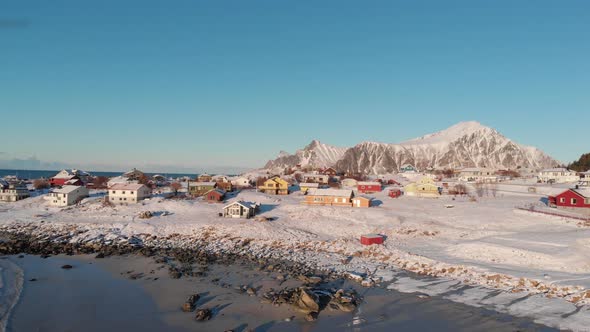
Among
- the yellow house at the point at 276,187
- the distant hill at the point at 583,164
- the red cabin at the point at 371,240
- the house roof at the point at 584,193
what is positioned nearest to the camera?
Result: the red cabin at the point at 371,240

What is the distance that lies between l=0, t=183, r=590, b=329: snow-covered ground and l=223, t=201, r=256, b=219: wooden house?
1.70 metres

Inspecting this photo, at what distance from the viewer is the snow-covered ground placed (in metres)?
23.8

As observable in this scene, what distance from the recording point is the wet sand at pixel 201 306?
60.4 feet

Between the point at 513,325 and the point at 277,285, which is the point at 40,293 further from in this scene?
the point at 513,325

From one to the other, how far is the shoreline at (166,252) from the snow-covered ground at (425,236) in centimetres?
225

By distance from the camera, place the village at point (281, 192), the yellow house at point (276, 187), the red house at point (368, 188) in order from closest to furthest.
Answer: the village at point (281, 192) → the yellow house at point (276, 187) → the red house at point (368, 188)

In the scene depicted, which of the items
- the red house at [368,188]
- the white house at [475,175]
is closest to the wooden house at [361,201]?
the red house at [368,188]

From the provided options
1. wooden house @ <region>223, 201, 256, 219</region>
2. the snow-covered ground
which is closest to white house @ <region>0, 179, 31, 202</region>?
the snow-covered ground

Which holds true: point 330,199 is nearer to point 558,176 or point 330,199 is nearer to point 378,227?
point 378,227

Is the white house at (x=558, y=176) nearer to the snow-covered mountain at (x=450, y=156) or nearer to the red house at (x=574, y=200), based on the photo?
the red house at (x=574, y=200)

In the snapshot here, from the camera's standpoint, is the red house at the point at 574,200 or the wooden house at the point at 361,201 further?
the wooden house at the point at 361,201

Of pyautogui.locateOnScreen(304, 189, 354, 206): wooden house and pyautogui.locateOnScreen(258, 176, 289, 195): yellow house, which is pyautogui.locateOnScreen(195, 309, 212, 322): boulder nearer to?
pyautogui.locateOnScreen(304, 189, 354, 206): wooden house

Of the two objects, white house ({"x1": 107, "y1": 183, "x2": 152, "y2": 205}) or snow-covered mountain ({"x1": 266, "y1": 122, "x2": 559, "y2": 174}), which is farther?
snow-covered mountain ({"x1": 266, "y1": 122, "x2": 559, "y2": 174})

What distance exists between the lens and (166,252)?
114 ft
